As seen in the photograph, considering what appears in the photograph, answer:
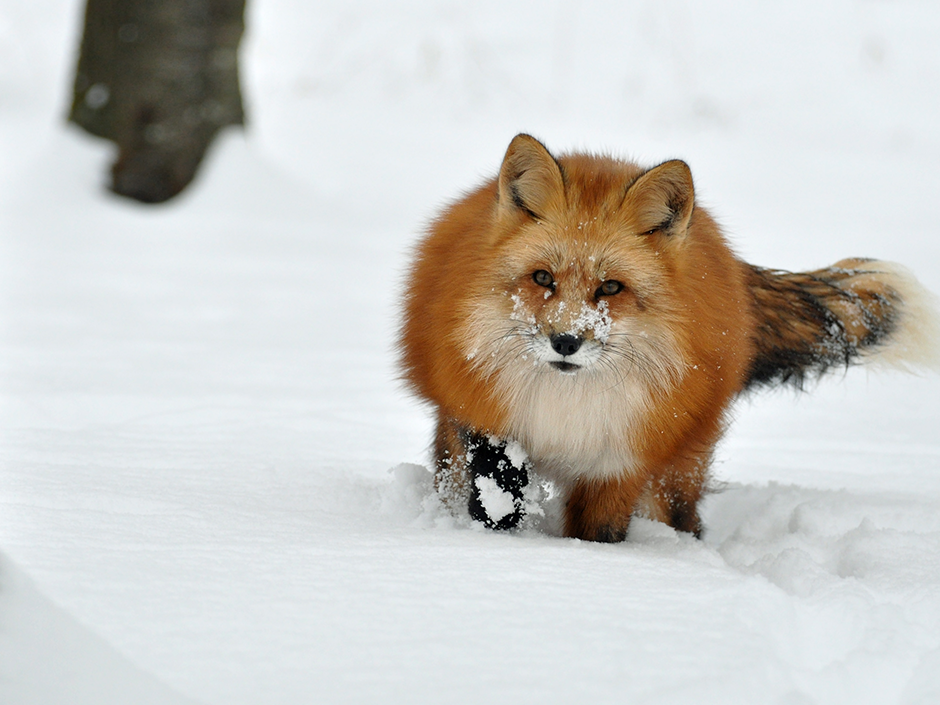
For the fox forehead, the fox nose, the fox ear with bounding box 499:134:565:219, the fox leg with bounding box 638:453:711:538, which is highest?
the fox ear with bounding box 499:134:565:219

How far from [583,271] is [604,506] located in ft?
2.48

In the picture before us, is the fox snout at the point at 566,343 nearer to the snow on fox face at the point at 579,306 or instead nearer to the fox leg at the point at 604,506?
the snow on fox face at the point at 579,306

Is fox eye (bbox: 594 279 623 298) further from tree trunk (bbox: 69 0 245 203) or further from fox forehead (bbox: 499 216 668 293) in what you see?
tree trunk (bbox: 69 0 245 203)

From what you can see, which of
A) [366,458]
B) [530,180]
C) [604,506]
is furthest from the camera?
[366,458]

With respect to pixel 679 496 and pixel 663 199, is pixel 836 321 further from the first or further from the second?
pixel 663 199

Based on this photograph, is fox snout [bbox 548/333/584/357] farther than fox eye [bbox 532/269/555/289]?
No

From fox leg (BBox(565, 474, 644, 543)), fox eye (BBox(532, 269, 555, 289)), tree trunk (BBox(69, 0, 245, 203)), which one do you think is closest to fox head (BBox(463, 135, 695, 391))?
fox eye (BBox(532, 269, 555, 289))

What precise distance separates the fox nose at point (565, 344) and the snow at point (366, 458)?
517mm

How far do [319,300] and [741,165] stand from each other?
5.17m

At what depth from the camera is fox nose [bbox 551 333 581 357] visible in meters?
2.48

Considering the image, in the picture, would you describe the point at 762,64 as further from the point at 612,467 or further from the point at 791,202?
the point at 612,467

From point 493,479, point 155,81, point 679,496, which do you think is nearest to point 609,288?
point 493,479

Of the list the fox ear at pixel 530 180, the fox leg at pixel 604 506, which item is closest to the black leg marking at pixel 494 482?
the fox leg at pixel 604 506

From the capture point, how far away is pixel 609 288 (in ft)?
8.61
